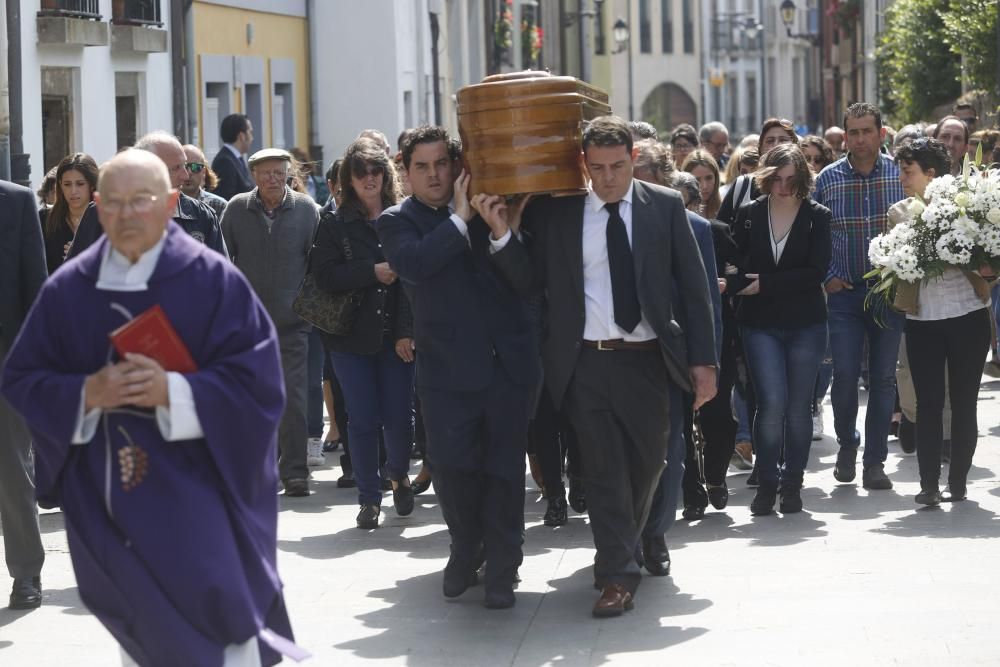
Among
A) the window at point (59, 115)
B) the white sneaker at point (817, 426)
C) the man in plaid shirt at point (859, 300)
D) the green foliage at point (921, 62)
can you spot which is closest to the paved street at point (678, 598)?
the man in plaid shirt at point (859, 300)

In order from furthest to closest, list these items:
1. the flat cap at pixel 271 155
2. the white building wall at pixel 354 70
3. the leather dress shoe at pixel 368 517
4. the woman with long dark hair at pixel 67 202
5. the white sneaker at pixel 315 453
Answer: the white building wall at pixel 354 70 < the white sneaker at pixel 315 453 < the flat cap at pixel 271 155 < the woman with long dark hair at pixel 67 202 < the leather dress shoe at pixel 368 517

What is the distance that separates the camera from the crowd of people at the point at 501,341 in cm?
540

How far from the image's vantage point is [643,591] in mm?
8320

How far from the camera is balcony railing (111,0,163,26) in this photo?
65.5 ft

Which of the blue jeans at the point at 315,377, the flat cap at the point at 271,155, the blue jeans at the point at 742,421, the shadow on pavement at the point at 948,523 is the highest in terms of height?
the flat cap at the point at 271,155

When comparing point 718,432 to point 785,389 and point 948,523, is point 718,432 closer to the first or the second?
point 785,389

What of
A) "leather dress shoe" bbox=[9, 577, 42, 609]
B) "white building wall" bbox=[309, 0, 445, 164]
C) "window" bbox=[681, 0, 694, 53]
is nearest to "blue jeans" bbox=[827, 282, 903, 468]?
"leather dress shoe" bbox=[9, 577, 42, 609]

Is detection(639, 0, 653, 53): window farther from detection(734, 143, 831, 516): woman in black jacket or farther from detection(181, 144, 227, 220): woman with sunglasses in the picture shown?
detection(734, 143, 831, 516): woman in black jacket

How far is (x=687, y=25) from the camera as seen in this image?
8588 centimetres

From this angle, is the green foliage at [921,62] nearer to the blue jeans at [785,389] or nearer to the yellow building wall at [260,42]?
the yellow building wall at [260,42]

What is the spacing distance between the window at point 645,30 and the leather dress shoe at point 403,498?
7372 centimetres

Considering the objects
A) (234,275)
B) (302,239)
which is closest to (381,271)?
(302,239)

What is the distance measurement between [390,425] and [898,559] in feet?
9.44

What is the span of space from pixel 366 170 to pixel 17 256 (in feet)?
8.19
